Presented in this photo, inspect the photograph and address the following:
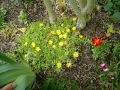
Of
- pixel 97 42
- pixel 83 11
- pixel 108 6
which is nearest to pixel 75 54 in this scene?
pixel 97 42

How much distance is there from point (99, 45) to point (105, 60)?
0.15 meters

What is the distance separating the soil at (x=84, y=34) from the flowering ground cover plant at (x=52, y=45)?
7 centimetres

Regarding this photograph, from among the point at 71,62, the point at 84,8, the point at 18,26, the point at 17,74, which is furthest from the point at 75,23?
the point at 17,74

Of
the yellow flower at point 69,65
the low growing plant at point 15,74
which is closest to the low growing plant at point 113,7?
the yellow flower at point 69,65

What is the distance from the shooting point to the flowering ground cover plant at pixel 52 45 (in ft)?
9.40

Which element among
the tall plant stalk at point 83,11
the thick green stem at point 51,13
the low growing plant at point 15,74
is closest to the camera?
the low growing plant at point 15,74

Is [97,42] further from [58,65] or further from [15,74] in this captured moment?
[15,74]

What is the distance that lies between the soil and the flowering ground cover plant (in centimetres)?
7

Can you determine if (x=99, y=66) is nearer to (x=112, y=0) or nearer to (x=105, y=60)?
(x=105, y=60)

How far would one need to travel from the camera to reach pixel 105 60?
2.83 meters

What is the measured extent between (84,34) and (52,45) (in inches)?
12.7

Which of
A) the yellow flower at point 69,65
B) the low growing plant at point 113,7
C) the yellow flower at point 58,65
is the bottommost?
the yellow flower at point 69,65

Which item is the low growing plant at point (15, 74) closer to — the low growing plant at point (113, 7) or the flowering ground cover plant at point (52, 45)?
the flowering ground cover plant at point (52, 45)

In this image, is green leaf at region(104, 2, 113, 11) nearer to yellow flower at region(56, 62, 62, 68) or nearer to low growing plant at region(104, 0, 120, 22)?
low growing plant at region(104, 0, 120, 22)
